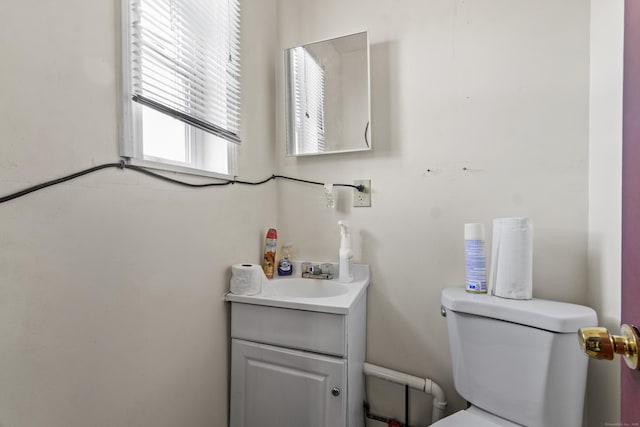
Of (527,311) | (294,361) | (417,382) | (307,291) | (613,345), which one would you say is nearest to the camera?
(613,345)

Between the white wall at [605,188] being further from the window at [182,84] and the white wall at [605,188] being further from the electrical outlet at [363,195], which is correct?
the window at [182,84]

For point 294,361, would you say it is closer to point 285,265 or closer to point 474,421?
point 285,265

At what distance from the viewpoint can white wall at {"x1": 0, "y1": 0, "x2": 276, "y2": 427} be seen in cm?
55

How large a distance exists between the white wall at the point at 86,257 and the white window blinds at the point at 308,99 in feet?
2.08

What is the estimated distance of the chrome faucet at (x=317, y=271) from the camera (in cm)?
135

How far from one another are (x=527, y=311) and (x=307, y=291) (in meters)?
0.84

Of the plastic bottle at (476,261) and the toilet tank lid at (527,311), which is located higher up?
the plastic bottle at (476,261)

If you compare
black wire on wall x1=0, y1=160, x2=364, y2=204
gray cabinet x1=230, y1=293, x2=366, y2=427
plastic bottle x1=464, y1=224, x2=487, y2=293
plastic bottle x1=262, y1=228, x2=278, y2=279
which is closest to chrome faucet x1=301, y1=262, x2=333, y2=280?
plastic bottle x1=262, y1=228, x2=278, y2=279

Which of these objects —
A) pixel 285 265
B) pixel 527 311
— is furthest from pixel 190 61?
pixel 527 311

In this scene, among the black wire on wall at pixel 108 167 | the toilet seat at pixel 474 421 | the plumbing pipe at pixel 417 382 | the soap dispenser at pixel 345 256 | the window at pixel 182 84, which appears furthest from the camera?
the soap dispenser at pixel 345 256

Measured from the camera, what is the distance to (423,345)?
1225mm

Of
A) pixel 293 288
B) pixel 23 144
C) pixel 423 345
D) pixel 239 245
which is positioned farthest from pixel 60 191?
pixel 423 345

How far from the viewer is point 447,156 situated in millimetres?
1200

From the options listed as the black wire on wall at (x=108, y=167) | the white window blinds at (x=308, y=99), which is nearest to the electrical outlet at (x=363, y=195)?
the white window blinds at (x=308, y=99)
